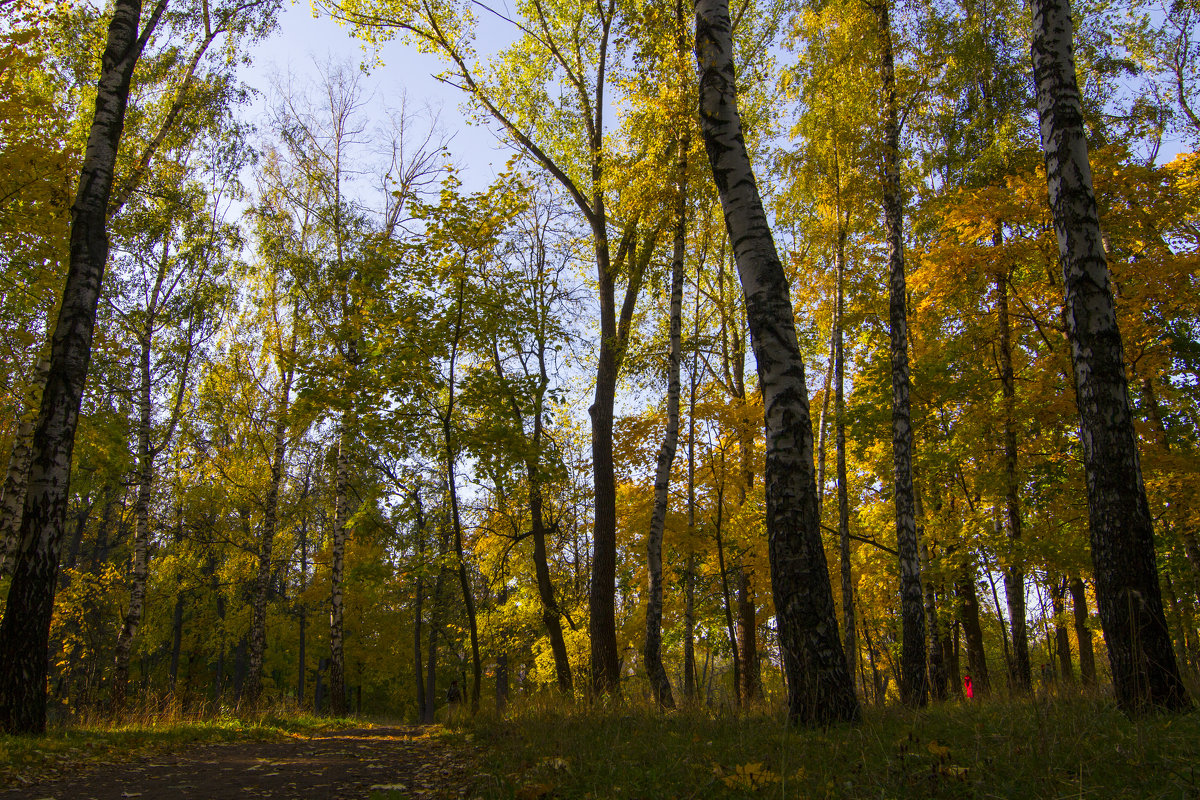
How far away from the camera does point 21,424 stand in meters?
9.90

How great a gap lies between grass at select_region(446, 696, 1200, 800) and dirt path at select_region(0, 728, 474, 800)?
20.4 inches

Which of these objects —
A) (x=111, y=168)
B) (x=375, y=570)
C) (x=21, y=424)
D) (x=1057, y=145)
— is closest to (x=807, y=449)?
(x=1057, y=145)

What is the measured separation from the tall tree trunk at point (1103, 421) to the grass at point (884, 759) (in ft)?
1.35

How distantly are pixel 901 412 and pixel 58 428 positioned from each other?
1103cm

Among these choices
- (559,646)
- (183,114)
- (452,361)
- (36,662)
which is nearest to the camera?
(36,662)

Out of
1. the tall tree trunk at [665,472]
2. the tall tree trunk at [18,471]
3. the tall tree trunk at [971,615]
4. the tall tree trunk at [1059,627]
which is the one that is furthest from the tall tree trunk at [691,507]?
the tall tree trunk at [18,471]

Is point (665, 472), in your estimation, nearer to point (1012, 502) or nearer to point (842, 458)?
point (842, 458)

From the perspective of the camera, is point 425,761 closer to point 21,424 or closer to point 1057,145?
point 1057,145

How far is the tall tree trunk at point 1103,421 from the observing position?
394 cm

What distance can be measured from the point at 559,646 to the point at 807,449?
12616 millimetres

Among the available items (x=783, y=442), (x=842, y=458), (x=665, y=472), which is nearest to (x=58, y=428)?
(x=783, y=442)

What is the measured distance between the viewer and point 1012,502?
11.7 meters

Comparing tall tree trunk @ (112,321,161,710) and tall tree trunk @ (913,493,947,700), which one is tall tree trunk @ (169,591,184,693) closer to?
tall tree trunk @ (112,321,161,710)

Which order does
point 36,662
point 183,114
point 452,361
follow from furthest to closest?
1. point 183,114
2. point 452,361
3. point 36,662
